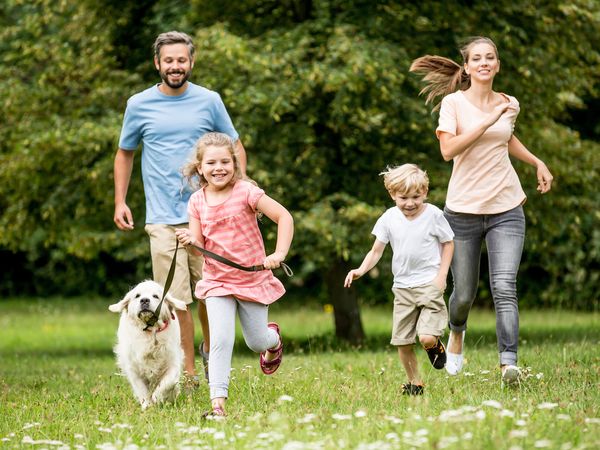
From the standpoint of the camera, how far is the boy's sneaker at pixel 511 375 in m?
6.23

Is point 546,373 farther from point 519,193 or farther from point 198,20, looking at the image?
point 198,20

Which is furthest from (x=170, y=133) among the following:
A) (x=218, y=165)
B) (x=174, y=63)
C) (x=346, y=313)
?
(x=346, y=313)

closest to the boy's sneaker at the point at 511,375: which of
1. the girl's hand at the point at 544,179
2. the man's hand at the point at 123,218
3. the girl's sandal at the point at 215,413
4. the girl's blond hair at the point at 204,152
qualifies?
the girl's hand at the point at 544,179

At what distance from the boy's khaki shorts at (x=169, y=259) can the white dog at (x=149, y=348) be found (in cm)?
63

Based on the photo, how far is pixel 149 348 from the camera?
6.62 metres

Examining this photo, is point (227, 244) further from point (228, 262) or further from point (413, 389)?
point (413, 389)

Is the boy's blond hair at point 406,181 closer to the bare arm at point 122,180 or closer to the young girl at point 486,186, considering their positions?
the young girl at point 486,186

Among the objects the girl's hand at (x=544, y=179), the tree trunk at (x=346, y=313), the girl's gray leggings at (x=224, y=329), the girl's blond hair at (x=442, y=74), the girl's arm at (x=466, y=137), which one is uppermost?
the girl's blond hair at (x=442, y=74)

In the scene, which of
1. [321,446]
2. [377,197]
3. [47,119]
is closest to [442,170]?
[377,197]

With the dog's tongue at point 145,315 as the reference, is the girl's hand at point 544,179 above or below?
above

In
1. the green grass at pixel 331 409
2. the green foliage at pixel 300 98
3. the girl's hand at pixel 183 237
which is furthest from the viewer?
the green foliage at pixel 300 98

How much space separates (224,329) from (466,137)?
1998 millimetres

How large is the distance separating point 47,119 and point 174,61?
19.7ft

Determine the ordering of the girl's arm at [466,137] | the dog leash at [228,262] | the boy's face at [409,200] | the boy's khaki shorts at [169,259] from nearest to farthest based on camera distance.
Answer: the dog leash at [228,262] → the boy's face at [409,200] → the girl's arm at [466,137] → the boy's khaki shorts at [169,259]
